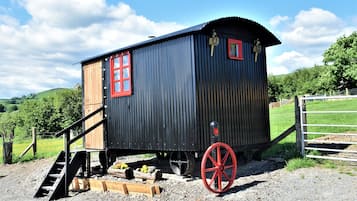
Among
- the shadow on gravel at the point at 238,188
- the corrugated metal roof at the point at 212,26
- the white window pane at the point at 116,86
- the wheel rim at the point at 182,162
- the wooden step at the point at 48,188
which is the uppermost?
the corrugated metal roof at the point at 212,26

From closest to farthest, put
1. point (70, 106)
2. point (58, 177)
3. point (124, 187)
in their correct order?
1. point (124, 187)
2. point (58, 177)
3. point (70, 106)

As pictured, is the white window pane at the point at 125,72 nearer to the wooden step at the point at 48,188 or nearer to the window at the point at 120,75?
the window at the point at 120,75

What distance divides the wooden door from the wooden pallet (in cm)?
184

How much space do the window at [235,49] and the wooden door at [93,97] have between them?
434 centimetres

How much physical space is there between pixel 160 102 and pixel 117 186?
2367 mm

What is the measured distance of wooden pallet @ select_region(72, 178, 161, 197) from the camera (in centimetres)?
749

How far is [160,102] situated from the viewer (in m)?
8.84

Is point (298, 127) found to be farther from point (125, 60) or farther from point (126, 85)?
point (125, 60)

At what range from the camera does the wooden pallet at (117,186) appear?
24.6ft

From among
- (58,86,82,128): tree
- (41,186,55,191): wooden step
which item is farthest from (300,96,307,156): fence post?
(58,86,82,128): tree

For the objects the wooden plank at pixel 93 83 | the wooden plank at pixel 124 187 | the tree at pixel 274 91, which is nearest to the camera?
the wooden plank at pixel 124 187

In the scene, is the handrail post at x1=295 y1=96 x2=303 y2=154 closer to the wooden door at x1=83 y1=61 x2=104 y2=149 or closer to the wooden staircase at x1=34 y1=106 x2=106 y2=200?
the wooden door at x1=83 y1=61 x2=104 y2=149

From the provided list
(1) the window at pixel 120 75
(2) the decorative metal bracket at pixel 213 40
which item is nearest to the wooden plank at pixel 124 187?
(1) the window at pixel 120 75

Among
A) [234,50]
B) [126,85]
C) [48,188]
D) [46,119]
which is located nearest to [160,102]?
[126,85]
